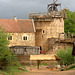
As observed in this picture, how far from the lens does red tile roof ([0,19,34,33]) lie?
42844 millimetres

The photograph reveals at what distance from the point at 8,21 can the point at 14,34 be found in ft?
15.0

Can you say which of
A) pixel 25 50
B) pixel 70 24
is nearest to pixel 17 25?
pixel 25 50

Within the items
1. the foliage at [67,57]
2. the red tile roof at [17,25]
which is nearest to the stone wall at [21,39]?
the red tile roof at [17,25]

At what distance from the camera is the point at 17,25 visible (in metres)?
44.4

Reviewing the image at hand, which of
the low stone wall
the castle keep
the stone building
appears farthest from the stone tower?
the low stone wall

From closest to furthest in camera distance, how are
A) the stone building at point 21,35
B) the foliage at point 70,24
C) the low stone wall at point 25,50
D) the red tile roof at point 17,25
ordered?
the low stone wall at point 25,50
the stone building at point 21,35
the red tile roof at point 17,25
the foliage at point 70,24

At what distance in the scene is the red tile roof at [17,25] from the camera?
42.8 meters

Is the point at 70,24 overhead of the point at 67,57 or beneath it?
overhead

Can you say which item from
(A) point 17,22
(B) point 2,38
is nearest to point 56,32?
(A) point 17,22

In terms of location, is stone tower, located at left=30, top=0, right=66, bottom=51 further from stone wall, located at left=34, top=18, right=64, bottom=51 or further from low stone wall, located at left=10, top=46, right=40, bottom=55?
low stone wall, located at left=10, top=46, right=40, bottom=55

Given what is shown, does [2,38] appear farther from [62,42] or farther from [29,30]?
[62,42]

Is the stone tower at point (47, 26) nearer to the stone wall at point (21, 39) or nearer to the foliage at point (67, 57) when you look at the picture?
the stone wall at point (21, 39)

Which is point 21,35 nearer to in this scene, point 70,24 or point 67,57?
point 67,57

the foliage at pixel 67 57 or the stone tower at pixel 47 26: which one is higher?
the stone tower at pixel 47 26
